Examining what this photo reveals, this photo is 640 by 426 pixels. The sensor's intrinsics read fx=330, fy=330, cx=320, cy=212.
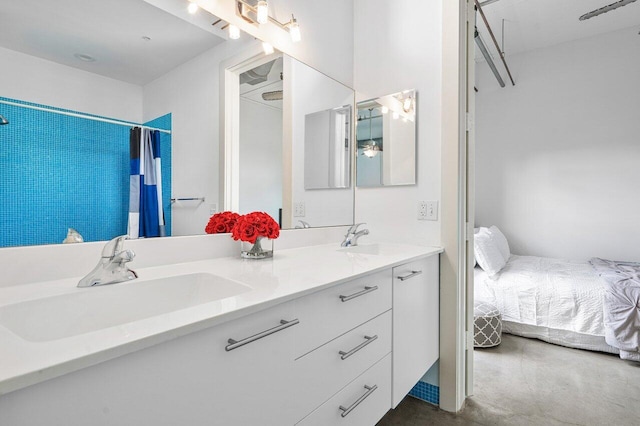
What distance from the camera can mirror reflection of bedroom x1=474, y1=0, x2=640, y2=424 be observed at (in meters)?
2.25

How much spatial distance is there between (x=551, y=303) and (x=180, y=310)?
2880 millimetres

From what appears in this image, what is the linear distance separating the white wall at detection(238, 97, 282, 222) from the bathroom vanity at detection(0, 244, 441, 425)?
1.09 ft

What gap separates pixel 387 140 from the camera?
6.81 feet

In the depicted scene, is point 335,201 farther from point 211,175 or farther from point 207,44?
point 207,44

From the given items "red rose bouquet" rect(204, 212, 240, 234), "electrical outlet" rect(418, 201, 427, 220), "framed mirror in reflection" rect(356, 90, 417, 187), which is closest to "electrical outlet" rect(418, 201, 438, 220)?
"electrical outlet" rect(418, 201, 427, 220)

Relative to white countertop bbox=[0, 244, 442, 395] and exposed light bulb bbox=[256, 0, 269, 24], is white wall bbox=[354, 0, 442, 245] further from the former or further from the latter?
exposed light bulb bbox=[256, 0, 269, 24]

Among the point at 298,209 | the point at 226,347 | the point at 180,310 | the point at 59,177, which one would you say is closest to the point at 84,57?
the point at 59,177

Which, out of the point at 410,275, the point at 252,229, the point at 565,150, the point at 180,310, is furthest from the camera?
the point at 565,150

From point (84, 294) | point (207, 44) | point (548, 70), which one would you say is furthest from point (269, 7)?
point (548, 70)

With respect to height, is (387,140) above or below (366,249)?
above

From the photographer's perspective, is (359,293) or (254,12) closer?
(359,293)

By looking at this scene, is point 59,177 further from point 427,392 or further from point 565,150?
point 565,150

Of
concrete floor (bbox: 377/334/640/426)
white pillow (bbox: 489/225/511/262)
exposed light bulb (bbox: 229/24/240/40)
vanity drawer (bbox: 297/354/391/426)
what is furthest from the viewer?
white pillow (bbox: 489/225/511/262)

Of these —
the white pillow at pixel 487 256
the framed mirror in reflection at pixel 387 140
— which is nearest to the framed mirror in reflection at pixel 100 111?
the framed mirror in reflection at pixel 387 140
